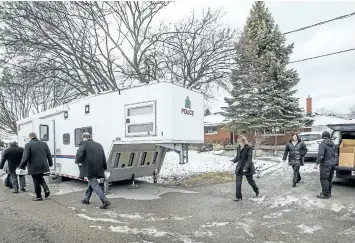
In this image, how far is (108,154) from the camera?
9312 mm

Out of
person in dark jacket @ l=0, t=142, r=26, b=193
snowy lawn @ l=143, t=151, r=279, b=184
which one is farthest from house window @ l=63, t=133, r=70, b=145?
snowy lawn @ l=143, t=151, r=279, b=184

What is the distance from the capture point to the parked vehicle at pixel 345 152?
975cm

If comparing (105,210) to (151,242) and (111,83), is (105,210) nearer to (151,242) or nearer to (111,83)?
(151,242)

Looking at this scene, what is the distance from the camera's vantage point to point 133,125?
8680mm

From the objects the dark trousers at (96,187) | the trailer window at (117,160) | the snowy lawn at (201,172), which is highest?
the trailer window at (117,160)

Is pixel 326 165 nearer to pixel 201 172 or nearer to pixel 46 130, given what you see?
pixel 201 172

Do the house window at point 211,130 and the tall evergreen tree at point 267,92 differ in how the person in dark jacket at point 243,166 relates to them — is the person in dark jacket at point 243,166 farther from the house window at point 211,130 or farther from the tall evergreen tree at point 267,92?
the house window at point 211,130

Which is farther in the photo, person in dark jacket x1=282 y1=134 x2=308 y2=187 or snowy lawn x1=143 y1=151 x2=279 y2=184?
snowy lawn x1=143 y1=151 x2=279 y2=184

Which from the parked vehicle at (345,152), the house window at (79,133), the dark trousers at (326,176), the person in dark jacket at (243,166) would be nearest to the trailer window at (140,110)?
the house window at (79,133)

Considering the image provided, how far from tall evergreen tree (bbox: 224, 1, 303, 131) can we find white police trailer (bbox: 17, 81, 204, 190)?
14.4m

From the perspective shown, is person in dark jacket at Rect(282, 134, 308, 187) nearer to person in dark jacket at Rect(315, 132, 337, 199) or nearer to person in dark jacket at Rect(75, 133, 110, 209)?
person in dark jacket at Rect(315, 132, 337, 199)

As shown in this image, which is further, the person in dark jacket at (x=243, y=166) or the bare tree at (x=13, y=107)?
the bare tree at (x=13, y=107)

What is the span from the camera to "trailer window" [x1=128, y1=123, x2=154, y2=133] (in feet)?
27.3

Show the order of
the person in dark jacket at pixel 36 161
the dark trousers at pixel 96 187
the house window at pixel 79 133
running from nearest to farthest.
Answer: the dark trousers at pixel 96 187
the person in dark jacket at pixel 36 161
the house window at pixel 79 133
